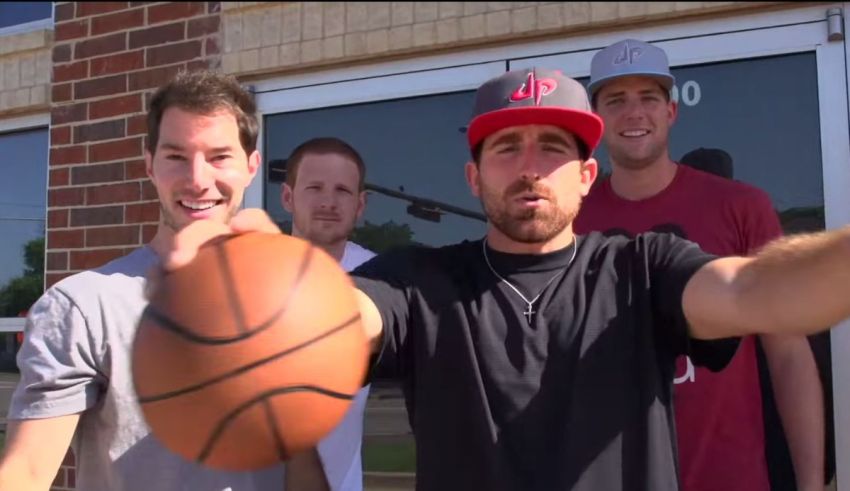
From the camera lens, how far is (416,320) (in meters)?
2.15

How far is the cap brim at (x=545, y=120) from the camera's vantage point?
2.20m

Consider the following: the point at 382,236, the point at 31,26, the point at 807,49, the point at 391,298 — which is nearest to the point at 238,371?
the point at 391,298

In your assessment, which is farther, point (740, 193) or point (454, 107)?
point (454, 107)

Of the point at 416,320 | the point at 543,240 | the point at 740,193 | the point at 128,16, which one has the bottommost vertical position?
Answer: the point at 416,320

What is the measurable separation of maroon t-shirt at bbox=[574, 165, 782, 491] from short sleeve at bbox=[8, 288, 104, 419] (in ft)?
5.27

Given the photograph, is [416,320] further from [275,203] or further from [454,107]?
[275,203]

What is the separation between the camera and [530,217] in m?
2.14

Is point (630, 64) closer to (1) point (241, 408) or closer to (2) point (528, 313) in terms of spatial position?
(2) point (528, 313)

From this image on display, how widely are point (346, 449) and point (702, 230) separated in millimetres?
1502

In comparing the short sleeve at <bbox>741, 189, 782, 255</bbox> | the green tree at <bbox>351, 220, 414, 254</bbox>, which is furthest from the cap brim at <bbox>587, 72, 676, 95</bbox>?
the green tree at <bbox>351, 220, 414, 254</bbox>

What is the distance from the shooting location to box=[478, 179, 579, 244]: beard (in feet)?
7.02

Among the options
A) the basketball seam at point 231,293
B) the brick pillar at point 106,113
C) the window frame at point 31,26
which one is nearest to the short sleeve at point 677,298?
the basketball seam at point 231,293

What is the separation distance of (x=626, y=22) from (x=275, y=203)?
1905 mm

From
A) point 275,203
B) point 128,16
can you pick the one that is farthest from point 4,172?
point 275,203
